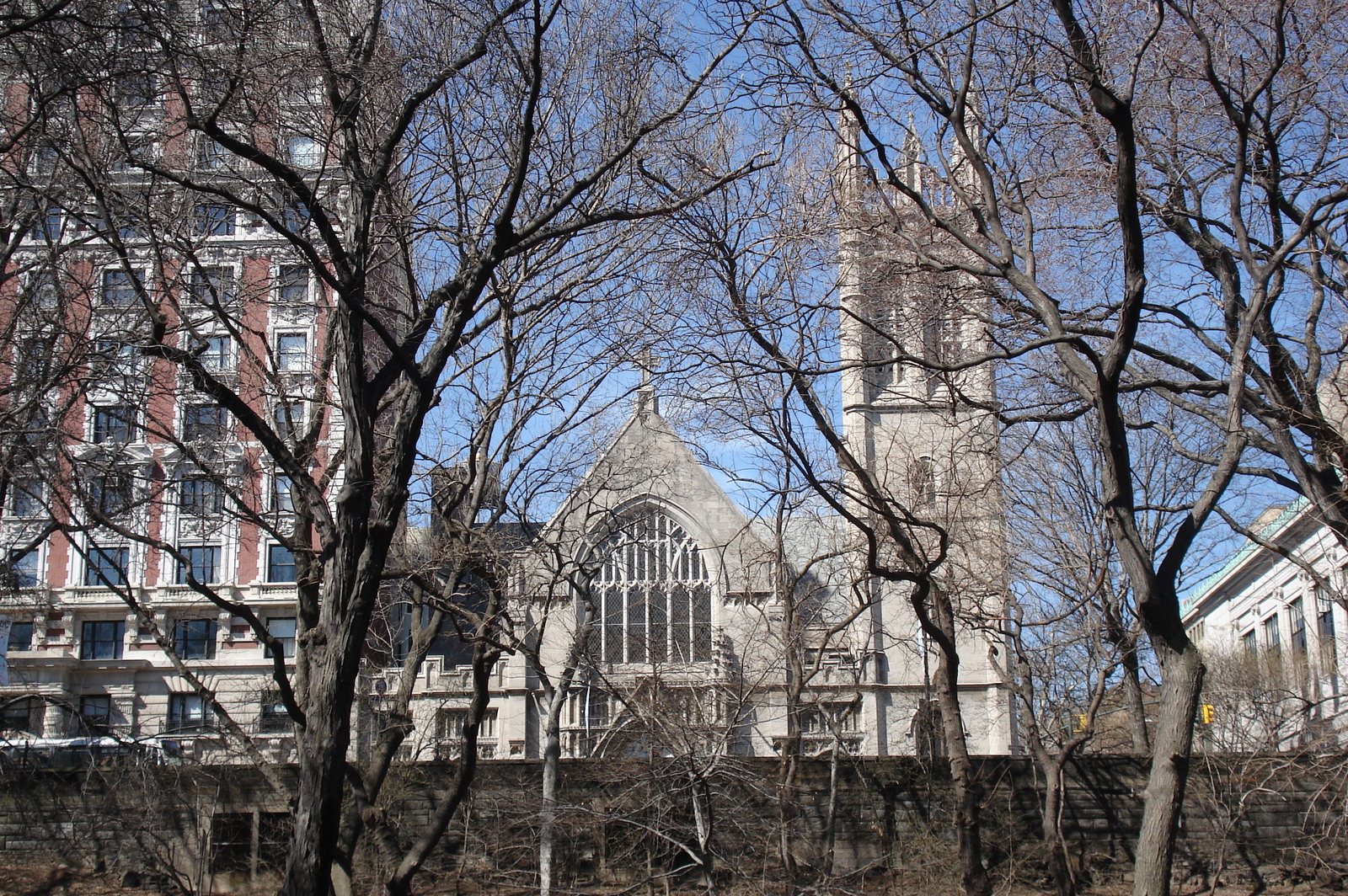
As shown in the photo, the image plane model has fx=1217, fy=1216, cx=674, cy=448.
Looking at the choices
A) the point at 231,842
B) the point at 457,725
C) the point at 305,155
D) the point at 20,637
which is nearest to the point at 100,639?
the point at 20,637

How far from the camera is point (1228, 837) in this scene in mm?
20109

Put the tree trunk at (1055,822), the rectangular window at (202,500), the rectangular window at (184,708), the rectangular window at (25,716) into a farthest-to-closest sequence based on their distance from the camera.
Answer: the rectangular window at (184,708) < the rectangular window at (25,716) < the tree trunk at (1055,822) < the rectangular window at (202,500)

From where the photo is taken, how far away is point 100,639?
37625 millimetres

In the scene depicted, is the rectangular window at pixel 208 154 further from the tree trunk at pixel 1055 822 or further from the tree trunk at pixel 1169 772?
the tree trunk at pixel 1055 822

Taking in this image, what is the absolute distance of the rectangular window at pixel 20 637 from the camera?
37.2m

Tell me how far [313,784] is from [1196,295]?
851 cm

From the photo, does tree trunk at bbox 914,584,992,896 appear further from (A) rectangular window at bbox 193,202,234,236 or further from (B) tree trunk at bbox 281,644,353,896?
(A) rectangular window at bbox 193,202,234,236

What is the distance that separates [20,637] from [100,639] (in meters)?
2.41

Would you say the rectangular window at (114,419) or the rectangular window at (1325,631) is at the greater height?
the rectangular window at (114,419)

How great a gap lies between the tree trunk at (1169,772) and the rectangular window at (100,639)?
1429 inches

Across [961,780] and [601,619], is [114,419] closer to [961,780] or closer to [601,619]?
[961,780]

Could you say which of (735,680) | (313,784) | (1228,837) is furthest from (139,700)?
(313,784)

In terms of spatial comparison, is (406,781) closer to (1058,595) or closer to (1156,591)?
(1058,595)

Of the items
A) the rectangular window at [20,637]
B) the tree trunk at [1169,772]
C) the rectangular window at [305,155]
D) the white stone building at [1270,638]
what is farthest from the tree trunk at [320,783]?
the rectangular window at [20,637]
